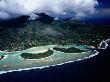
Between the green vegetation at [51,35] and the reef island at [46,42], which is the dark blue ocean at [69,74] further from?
the green vegetation at [51,35]

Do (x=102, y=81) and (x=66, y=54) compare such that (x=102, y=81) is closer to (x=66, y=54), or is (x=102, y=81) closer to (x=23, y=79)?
(x=23, y=79)

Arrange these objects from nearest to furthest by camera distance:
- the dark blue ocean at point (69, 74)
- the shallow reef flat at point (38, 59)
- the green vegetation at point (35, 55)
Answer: the dark blue ocean at point (69, 74) → the shallow reef flat at point (38, 59) → the green vegetation at point (35, 55)

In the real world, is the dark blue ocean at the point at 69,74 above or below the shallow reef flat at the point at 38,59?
below

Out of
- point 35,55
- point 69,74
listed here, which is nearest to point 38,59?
point 35,55

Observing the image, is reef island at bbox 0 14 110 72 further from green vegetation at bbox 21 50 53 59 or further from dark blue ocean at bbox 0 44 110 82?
dark blue ocean at bbox 0 44 110 82

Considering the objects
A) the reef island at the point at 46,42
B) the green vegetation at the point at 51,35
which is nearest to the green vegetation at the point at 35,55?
the reef island at the point at 46,42

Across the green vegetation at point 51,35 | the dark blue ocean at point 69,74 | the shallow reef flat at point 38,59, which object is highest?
the green vegetation at point 51,35

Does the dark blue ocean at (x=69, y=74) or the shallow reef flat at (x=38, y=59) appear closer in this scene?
the dark blue ocean at (x=69, y=74)
